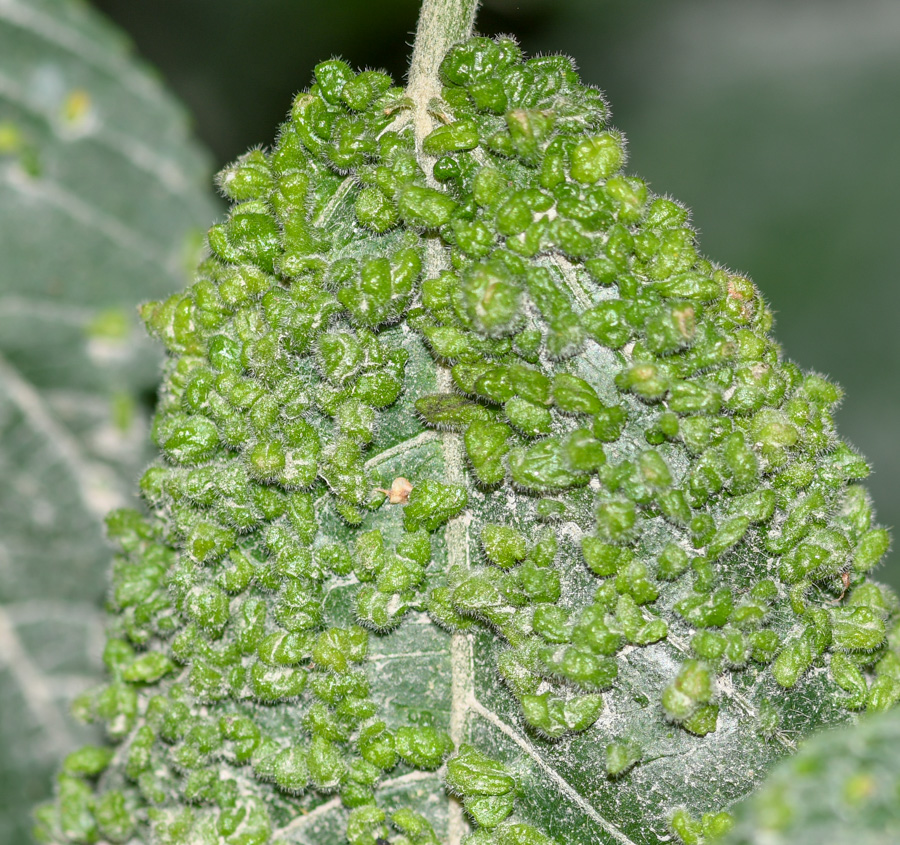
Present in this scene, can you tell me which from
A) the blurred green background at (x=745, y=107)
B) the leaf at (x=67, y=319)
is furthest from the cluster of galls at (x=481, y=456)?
the blurred green background at (x=745, y=107)

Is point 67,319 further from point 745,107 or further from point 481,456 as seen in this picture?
point 745,107

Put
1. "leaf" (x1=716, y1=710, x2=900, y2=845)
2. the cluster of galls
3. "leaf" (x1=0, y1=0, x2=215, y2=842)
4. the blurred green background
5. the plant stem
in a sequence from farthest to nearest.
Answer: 1. the blurred green background
2. "leaf" (x1=0, y1=0, x2=215, y2=842)
3. the plant stem
4. the cluster of galls
5. "leaf" (x1=716, y1=710, x2=900, y2=845)

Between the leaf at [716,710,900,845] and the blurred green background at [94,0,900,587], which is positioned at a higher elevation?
the blurred green background at [94,0,900,587]

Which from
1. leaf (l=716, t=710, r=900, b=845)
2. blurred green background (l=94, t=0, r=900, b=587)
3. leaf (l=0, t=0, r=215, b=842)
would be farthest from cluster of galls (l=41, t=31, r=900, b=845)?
blurred green background (l=94, t=0, r=900, b=587)

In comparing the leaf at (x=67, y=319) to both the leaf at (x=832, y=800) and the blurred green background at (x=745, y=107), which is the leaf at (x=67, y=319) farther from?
the leaf at (x=832, y=800)

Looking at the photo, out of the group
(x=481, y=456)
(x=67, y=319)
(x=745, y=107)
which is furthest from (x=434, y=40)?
(x=745, y=107)

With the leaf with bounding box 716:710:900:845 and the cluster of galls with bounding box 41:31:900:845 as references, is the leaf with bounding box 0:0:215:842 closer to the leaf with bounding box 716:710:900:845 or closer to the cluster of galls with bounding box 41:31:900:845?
the cluster of galls with bounding box 41:31:900:845
